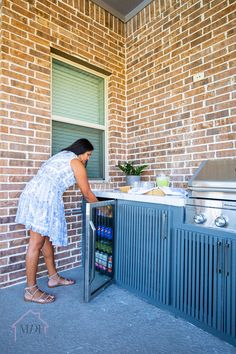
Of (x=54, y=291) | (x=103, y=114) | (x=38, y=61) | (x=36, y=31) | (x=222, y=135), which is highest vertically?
(x=36, y=31)

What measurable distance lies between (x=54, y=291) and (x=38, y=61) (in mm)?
2431

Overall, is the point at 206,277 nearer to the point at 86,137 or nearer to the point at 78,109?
the point at 86,137

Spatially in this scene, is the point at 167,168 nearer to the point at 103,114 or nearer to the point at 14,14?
the point at 103,114

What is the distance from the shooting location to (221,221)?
5.38 feet

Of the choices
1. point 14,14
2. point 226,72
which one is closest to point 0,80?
point 14,14

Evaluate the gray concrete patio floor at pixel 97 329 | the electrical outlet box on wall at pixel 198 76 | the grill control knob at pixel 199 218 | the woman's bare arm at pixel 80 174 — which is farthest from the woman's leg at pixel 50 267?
the electrical outlet box on wall at pixel 198 76

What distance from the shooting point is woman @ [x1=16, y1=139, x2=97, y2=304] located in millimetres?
2141

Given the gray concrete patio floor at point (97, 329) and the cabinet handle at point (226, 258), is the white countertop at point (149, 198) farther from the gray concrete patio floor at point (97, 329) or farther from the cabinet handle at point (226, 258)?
the gray concrete patio floor at point (97, 329)

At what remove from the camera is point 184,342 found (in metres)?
1.63

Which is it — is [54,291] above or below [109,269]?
below

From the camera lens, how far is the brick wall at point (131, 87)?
7.97 feet

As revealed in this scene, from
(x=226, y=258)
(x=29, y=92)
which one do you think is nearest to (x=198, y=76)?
(x=29, y=92)

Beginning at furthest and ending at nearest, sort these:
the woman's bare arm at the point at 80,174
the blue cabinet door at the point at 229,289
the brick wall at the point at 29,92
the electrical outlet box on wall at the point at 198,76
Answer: the electrical outlet box on wall at the point at 198,76
the brick wall at the point at 29,92
the woman's bare arm at the point at 80,174
the blue cabinet door at the point at 229,289

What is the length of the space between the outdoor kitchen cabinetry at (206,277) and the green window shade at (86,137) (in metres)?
1.72
